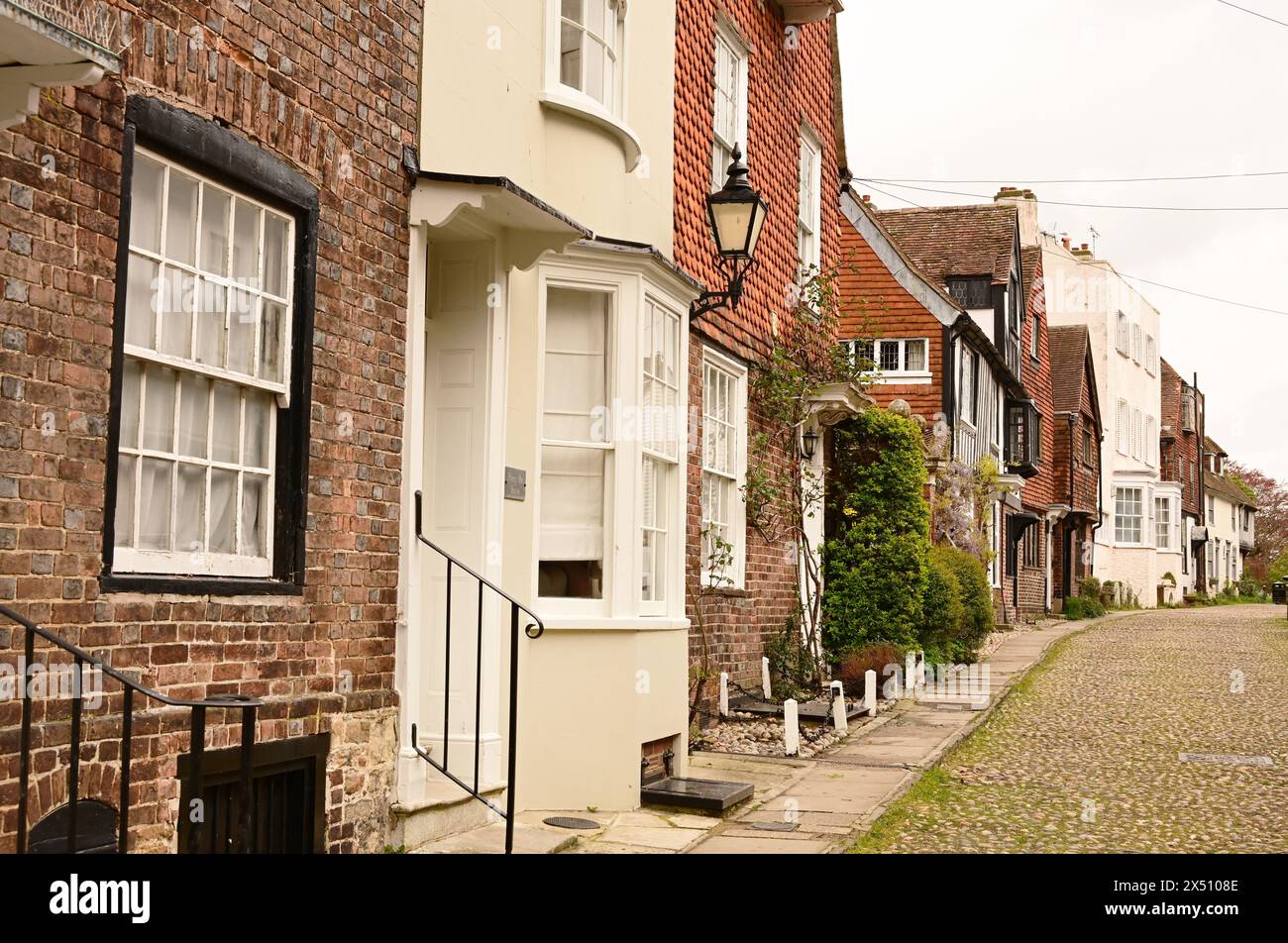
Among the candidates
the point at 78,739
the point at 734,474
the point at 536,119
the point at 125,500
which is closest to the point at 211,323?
the point at 125,500

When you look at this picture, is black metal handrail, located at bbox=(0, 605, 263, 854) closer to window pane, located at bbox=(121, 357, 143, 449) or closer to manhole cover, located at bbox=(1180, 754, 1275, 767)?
window pane, located at bbox=(121, 357, 143, 449)

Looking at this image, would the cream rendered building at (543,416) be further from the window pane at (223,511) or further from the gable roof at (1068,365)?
the gable roof at (1068,365)

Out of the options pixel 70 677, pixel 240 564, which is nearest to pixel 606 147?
pixel 240 564

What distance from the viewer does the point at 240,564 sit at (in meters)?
5.78

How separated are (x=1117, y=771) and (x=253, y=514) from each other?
24.5 ft

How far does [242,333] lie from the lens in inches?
229

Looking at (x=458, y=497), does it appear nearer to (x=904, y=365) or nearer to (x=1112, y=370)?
(x=904, y=365)

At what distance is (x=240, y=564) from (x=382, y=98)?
8.41ft

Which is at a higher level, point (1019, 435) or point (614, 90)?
point (1019, 435)

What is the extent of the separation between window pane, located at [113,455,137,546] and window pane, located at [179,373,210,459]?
0.32 m

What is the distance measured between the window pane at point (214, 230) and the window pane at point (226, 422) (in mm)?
505

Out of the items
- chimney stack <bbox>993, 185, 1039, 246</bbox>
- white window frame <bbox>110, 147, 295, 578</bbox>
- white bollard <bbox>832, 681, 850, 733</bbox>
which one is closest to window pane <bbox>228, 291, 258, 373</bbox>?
white window frame <bbox>110, 147, 295, 578</bbox>

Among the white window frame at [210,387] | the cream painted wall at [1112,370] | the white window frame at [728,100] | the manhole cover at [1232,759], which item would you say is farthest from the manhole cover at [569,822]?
the cream painted wall at [1112,370]

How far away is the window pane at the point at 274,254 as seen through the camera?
5988 millimetres
